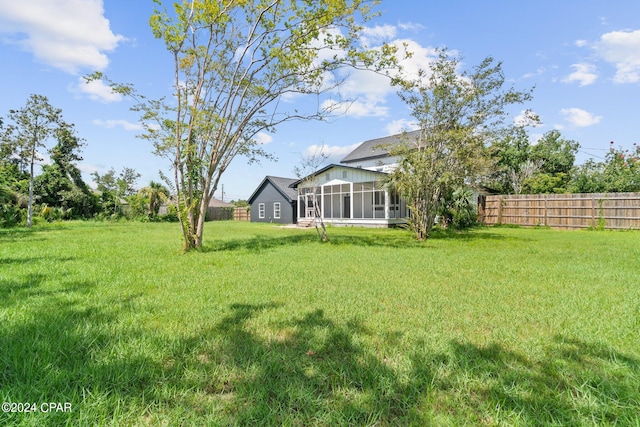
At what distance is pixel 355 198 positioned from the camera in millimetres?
21625

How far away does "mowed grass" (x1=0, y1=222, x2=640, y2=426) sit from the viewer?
1.65 metres

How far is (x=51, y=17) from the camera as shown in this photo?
19.3 feet

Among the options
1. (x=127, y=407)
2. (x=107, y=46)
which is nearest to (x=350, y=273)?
(x=127, y=407)

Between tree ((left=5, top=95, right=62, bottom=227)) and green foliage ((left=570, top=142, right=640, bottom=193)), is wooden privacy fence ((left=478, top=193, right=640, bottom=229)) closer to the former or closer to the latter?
green foliage ((left=570, top=142, right=640, bottom=193))

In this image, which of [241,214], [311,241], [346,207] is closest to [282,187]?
[346,207]

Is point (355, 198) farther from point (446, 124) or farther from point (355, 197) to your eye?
point (446, 124)

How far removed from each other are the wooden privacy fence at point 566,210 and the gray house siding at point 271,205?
14.0m

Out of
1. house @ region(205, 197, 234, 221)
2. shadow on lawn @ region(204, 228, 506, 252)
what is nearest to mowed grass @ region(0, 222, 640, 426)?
shadow on lawn @ region(204, 228, 506, 252)

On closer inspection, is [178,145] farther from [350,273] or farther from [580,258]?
[580,258]

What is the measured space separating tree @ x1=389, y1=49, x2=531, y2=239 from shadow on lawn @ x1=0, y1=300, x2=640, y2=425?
8.69 meters

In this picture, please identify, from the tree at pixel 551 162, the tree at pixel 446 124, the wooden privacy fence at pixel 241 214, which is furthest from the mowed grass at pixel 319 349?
the wooden privacy fence at pixel 241 214

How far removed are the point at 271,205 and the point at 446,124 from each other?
17.7 m

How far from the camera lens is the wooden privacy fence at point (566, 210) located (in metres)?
14.2

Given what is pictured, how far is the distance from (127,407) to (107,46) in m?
9.25
